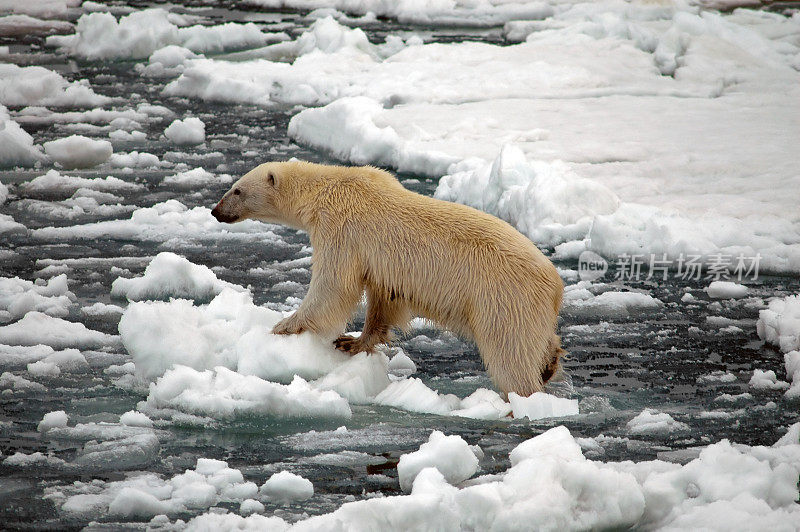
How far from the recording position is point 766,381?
4914 mm

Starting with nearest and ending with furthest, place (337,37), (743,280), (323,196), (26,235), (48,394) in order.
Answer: (48,394), (323,196), (743,280), (26,235), (337,37)

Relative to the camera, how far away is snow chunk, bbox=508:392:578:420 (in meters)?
4.55

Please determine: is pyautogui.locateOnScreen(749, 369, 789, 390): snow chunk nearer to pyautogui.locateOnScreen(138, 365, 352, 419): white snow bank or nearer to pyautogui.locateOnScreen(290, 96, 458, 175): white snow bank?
pyautogui.locateOnScreen(138, 365, 352, 419): white snow bank

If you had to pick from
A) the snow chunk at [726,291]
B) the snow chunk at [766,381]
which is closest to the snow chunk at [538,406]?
the snow chunk at [766,381]

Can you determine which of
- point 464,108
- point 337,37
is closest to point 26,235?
point 464,108

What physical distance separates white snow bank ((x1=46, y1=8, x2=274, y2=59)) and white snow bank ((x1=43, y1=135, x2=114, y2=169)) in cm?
597

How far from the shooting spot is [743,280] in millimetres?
6695

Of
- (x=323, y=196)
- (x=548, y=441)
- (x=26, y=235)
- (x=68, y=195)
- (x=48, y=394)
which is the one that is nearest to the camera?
(x=548, y=441)

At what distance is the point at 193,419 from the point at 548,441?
Result: 5.67ft

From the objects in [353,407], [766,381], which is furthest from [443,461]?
[766,381]

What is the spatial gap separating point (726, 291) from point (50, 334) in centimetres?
440

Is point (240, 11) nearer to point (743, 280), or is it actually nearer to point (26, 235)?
point (26, 235)

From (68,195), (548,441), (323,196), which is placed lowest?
(68,195)

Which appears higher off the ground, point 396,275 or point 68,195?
point 396,275
